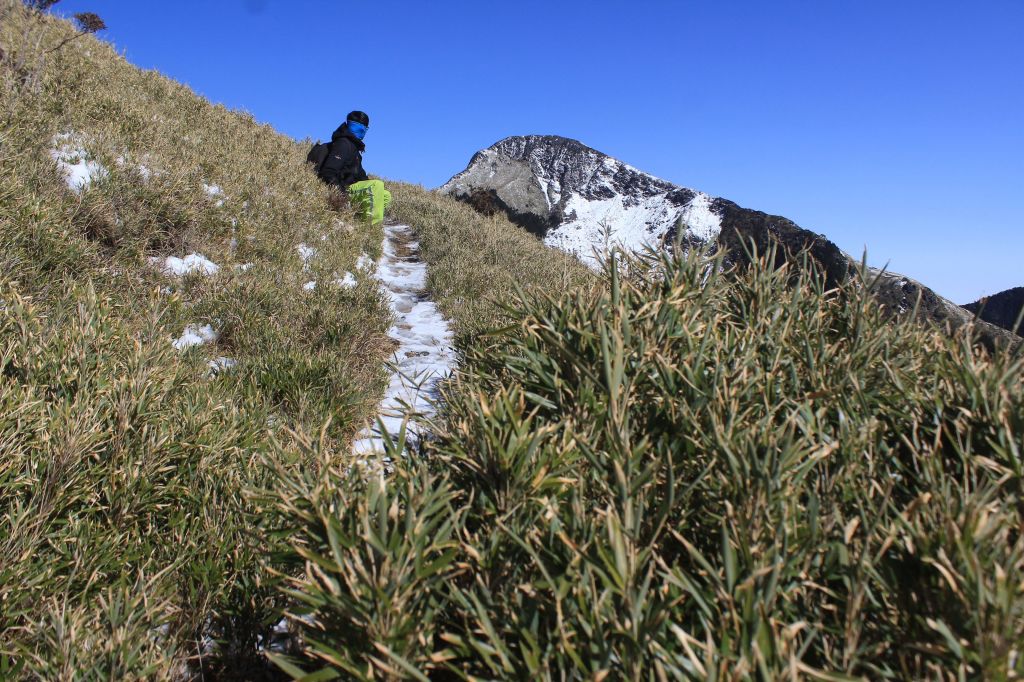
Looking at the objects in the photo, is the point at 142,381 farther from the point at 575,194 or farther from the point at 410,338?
the point at 575,194

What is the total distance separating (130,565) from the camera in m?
2.07

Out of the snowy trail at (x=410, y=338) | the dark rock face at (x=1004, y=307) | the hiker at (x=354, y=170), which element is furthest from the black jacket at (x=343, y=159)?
the dark rock face at (x=1004, y=307)

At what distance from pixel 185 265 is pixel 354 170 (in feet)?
21.1

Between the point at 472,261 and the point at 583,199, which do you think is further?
the point at 583,199

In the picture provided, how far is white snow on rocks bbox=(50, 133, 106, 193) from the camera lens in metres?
5.11

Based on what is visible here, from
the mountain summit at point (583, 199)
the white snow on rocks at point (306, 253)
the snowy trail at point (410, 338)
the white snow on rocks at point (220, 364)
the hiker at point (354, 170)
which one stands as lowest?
the white snow on rocks at point (220, 364)

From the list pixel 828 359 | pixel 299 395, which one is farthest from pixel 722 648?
pixel 299 395

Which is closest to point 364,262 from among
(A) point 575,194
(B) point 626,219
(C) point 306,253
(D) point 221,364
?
(C) point 306,253

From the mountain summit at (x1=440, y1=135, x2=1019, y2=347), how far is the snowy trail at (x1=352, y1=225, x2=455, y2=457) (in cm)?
416

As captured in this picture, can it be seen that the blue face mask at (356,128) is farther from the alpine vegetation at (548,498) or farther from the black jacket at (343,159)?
the alpine vegetation at (548,498)

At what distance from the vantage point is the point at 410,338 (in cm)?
615

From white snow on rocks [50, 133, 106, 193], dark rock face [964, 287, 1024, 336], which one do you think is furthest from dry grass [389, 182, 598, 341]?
dark rock face [964, 287, 1024, 336]

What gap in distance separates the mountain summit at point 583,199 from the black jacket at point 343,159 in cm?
469

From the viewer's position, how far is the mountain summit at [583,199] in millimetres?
A: 12500
